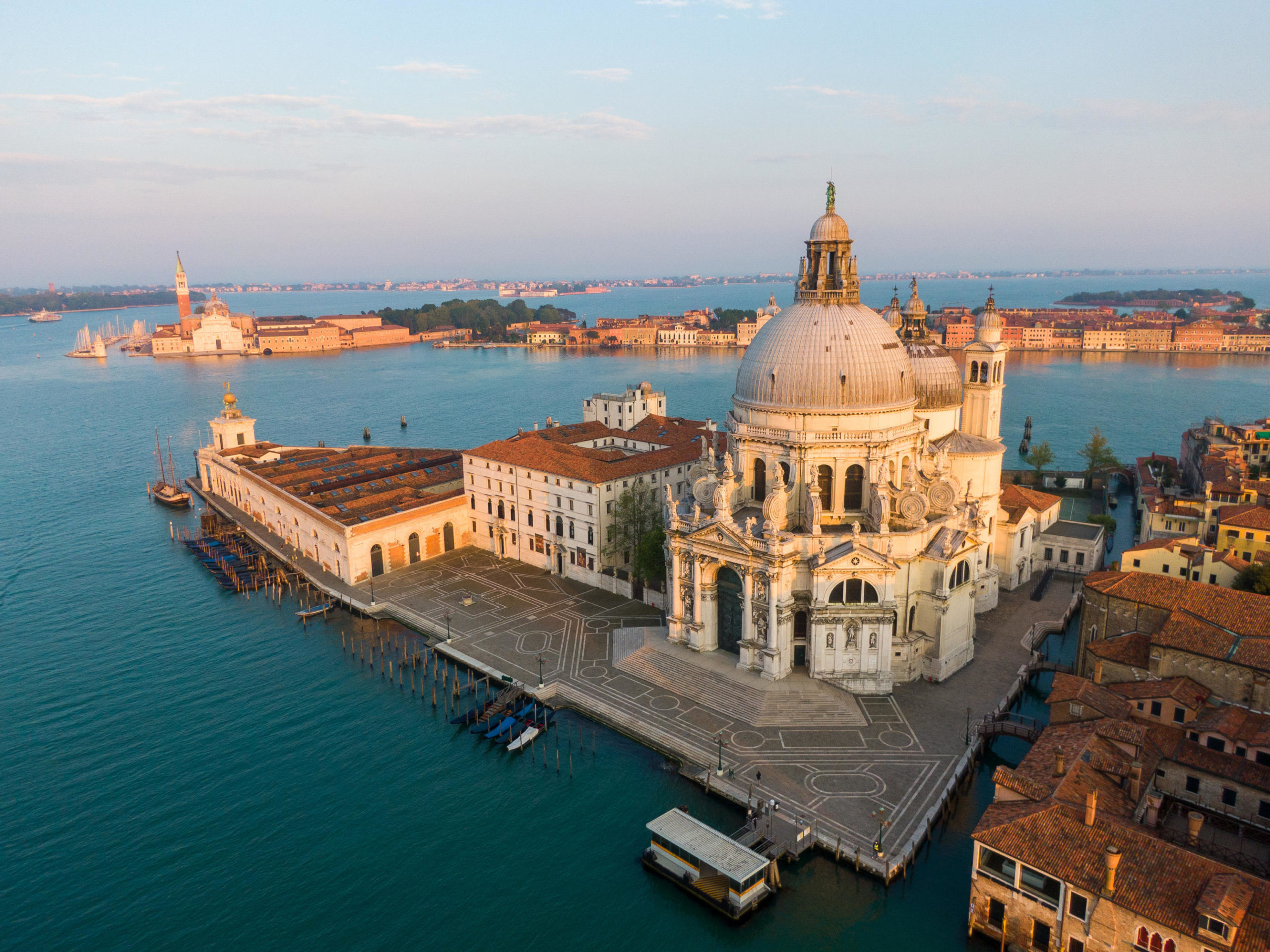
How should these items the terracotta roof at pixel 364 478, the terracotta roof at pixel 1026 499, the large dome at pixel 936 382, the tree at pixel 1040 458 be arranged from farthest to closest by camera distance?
1. the tree at pixel 1040 458
2. the terracotta roof at pixel 364 478
3. the terracotta roof at pixel 1026 499
4. the large dome at pixel 936 382

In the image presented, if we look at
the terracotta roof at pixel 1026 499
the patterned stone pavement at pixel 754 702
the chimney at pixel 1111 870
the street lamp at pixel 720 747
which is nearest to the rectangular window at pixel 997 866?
the chimney at pixel 1111 870

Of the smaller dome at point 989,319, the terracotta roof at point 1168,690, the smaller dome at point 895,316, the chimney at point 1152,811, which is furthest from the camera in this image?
the smaller dome at point 895,316

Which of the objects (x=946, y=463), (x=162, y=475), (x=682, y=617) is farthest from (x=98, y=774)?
(x=162, y=475)

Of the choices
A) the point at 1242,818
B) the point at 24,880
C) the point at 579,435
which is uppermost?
the point at 579,435

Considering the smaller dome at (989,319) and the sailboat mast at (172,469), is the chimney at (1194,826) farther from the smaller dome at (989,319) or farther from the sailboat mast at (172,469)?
the sailboat mast at (172,469)

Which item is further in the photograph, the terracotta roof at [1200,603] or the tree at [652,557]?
the tree at [652,557]

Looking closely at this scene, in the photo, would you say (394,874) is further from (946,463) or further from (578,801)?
(946,463)
